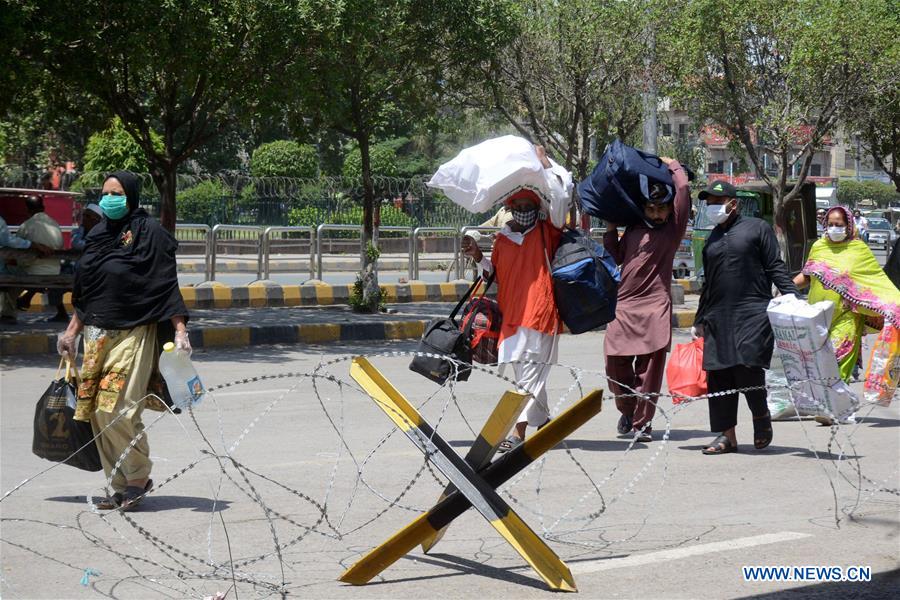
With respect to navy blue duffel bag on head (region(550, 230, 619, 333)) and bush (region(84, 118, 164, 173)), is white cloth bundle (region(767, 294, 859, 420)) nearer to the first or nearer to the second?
navy blue duffel bag on head (region(550, 230, 619, 333))

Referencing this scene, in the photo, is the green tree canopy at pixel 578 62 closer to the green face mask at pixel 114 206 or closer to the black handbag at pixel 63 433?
Result: the green face mask at pixel 114 206

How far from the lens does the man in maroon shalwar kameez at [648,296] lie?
814 cm

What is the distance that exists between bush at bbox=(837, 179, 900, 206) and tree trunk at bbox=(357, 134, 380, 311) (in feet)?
205

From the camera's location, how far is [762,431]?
7.95m

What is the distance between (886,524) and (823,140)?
953 inches

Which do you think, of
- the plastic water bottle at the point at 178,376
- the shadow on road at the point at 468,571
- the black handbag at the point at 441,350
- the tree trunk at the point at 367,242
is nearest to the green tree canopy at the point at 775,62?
the tree trunk at the point at 367,242

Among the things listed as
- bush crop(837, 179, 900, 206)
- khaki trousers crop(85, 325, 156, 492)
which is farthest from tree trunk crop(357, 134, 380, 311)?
bush crop(837, 179, 900, 206)

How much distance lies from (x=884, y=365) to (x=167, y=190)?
9.22 meters

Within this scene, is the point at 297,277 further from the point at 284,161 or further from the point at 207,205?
the point at 284,161

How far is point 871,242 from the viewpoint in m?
48.4

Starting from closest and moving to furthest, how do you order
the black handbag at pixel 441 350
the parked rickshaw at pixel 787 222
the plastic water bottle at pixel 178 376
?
the plastic water bottle at pixel 178 376 < the black handbag at pixel 441 350 < the parked rickshaw at pixel 787 222

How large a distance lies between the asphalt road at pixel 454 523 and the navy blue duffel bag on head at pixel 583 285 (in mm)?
896

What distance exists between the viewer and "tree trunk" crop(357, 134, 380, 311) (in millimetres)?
17188

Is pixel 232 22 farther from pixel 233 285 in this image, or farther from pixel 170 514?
pixel 170 514
